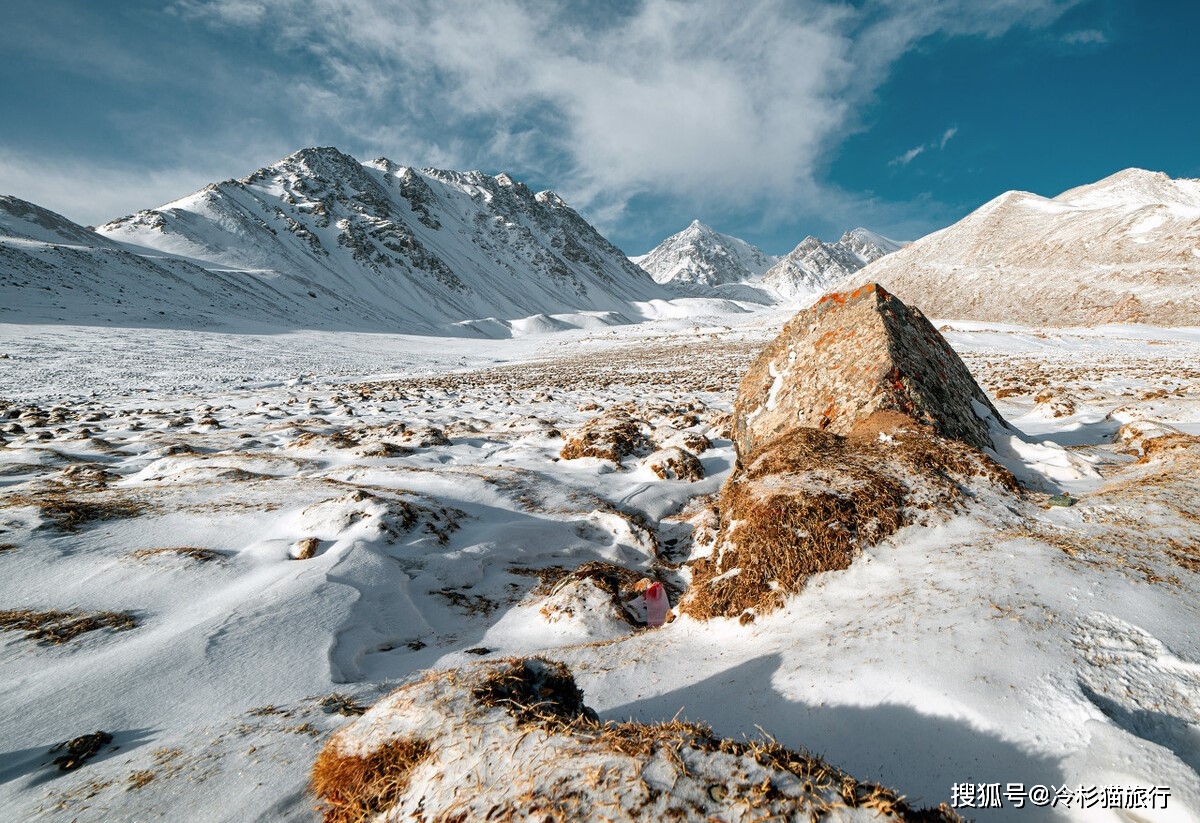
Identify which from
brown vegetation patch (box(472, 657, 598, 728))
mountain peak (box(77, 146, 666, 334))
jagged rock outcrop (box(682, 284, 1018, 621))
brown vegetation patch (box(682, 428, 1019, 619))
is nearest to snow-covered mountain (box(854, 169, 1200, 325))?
jagged rock outcrop (box(682, 284, 1018, 621))

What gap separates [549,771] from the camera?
1.73 m

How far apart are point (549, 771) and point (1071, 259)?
83.4 m

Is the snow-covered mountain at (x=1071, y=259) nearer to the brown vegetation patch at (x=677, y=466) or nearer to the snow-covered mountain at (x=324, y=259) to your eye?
the brown vegetation patch at (x=677, y=466)

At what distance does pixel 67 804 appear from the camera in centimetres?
211

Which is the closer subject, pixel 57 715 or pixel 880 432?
pixel 57 715

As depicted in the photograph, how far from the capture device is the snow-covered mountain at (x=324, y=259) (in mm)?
59438

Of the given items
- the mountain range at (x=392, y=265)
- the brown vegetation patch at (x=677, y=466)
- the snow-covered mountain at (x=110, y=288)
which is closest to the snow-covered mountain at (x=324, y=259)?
the snow-covered mountain at (x=110, y=288)

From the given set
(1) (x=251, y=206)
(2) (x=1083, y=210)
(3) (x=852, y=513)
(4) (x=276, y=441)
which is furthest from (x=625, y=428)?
(1) (x=251, y=206)

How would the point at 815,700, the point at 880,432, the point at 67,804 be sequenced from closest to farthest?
the point at 67,804 → the point at 815,700 → the point at 880,432

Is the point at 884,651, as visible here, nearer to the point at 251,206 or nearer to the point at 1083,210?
the point at 1083,210

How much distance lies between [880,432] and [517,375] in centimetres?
2552

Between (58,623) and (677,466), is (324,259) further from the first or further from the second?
(58,623)

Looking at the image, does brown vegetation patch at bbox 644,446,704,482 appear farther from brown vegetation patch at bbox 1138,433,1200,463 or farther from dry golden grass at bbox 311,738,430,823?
dry golden grass at bbox 311,738,430,823

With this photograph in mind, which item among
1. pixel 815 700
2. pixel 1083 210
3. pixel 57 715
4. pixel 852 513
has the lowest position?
pixel 57 715
